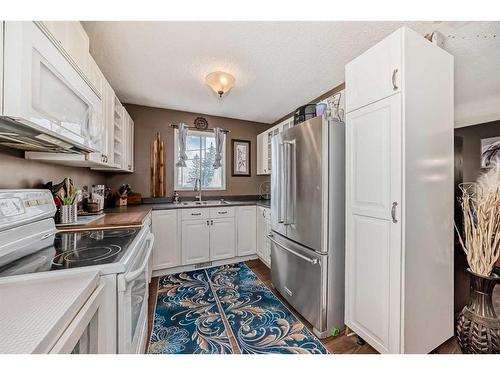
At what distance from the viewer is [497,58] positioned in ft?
4.36

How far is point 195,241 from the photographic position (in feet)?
9.25

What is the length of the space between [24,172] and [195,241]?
1827 mm

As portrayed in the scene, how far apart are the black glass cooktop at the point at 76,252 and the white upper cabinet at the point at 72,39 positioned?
3.26 ft

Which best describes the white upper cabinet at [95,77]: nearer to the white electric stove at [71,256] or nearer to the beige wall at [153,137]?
the white electric stove at [71,256]

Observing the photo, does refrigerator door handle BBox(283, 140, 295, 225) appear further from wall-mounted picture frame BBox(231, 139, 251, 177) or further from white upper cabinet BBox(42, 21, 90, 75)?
wall-mounted picture frame BBox(231, 139, 251, 177)

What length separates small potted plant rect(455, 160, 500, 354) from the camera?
1072 mm

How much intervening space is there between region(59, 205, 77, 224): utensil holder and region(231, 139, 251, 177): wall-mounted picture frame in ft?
7.95

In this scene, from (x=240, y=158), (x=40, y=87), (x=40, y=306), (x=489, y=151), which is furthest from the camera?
(x=240, y=158)

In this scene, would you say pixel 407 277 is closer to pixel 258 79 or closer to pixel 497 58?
pixel 497 58

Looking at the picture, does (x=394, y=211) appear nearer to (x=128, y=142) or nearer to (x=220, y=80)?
(x=220, y=80)

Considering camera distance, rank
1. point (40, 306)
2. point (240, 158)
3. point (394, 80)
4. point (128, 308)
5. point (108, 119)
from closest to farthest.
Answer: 1. point (40, 306)
2. point (128, 308)
3. point (394, 80)
4. point (108, 119)
5. point (240, 158)

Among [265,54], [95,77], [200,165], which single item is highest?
[265,54]

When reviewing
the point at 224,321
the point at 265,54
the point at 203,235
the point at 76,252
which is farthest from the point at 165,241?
the point at 265,54

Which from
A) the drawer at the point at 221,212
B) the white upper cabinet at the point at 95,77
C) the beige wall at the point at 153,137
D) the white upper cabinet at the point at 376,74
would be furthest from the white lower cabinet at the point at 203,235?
the white upper cabinet at the point at 376,74
